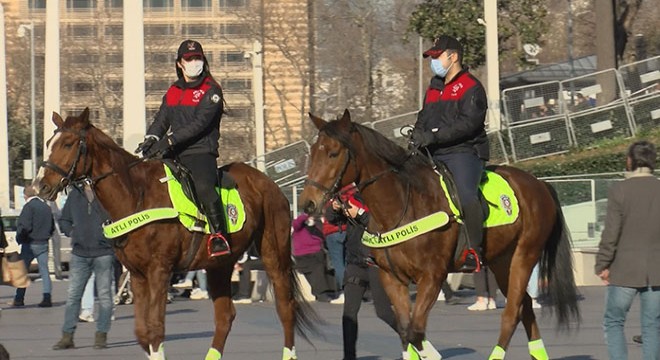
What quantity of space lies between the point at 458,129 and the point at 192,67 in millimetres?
2584

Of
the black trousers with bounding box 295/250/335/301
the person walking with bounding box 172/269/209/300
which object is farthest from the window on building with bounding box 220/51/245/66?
the black trousers with bounding box 295/250/335/301

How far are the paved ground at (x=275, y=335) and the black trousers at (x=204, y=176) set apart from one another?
7.37 feet

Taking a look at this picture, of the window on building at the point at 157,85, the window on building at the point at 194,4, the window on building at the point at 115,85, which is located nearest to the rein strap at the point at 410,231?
the window on building at the point at 157,85

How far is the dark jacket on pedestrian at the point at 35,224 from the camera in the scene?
25.5 m

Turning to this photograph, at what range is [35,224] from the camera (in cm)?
2564

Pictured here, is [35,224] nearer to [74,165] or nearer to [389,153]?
[74,165]

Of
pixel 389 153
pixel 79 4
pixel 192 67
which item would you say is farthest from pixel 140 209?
pixel 79 4

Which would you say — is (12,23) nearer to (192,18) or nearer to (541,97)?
(192,18)

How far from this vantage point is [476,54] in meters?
43.3

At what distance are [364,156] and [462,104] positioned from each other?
1.08 m

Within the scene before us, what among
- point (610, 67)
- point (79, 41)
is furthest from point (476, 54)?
point (79, 41)

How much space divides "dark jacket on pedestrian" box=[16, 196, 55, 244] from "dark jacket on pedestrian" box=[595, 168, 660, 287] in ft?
47.9

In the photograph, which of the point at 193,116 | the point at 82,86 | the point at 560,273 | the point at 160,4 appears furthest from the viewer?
the point at 160,4

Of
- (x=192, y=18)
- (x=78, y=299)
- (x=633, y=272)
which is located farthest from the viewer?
(x=192, y=18)
